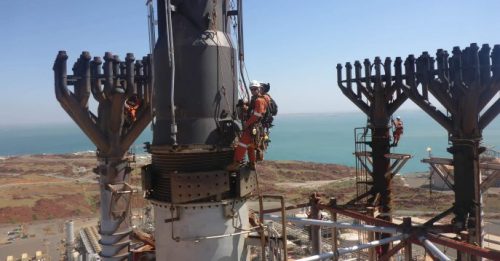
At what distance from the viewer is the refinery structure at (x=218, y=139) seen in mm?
7301

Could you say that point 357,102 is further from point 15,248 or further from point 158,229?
point 15,248

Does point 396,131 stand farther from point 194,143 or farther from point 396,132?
point 194,143

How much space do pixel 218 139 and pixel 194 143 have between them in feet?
1.43

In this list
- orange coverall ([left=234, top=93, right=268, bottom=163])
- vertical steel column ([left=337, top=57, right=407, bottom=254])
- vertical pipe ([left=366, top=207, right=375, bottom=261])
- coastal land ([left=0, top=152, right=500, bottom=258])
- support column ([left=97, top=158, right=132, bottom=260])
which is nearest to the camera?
orange coverall ([left=234, top=93, right=268, bottom=163])

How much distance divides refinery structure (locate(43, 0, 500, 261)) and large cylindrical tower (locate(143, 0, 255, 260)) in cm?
2

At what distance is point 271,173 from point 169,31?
8072cm

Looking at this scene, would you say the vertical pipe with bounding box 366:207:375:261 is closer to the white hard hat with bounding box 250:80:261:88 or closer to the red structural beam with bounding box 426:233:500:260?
the red structural beam with bounding box 426:233:500:260

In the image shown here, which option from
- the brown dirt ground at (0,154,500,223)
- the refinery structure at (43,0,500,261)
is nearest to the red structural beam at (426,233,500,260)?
the refinery structure at (43,0,500,261)

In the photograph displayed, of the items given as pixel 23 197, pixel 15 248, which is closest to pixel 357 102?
pixel 15 248

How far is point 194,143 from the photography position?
7.36m

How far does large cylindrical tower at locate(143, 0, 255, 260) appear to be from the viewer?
23.6 feet

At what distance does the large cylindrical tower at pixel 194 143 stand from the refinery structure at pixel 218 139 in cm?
2

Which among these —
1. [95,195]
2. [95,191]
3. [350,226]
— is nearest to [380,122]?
[350,226]

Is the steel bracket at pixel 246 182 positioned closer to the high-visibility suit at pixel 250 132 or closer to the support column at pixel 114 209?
the high-visibility suit at pixel 250 132
